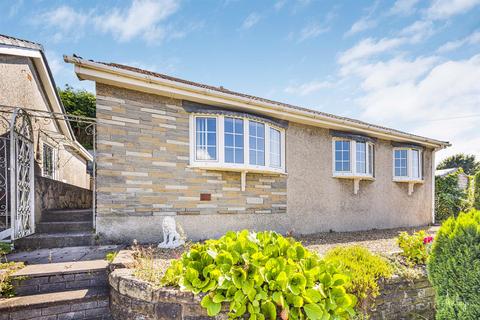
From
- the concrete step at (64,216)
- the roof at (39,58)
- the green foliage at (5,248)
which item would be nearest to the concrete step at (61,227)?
the concrete step at (64,216)

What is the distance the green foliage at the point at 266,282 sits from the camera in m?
2.49

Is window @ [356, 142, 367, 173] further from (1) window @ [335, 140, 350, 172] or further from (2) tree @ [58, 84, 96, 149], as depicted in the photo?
(2) tree @ [58, 84, 96, 149]

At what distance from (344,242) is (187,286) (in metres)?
5.31

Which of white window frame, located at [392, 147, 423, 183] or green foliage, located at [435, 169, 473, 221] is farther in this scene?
green foliage, located at [435, 169, 473, 221]

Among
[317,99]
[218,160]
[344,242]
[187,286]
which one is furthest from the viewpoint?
[317,99]

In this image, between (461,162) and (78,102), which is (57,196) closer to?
(78,102)

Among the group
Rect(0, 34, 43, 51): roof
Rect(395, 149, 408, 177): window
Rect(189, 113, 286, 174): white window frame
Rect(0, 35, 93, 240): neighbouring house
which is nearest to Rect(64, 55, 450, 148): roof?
Rect(189, 113, 286, 174): white window frame

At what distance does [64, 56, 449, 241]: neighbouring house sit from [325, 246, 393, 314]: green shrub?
11.0 ft

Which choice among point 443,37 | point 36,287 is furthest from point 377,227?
point 36,287

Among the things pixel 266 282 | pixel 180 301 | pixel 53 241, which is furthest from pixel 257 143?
pixel 53 241

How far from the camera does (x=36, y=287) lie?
3488 millimetres

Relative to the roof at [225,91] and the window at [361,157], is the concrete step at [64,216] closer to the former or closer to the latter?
the roof at [225,91]

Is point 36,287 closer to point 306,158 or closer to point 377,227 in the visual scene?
point 306,158

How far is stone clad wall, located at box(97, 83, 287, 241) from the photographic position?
5.26 m
